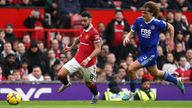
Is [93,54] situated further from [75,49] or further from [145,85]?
[75,49]

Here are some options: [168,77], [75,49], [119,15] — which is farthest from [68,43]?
[168,77]

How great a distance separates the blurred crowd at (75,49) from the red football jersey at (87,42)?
11.6 feet

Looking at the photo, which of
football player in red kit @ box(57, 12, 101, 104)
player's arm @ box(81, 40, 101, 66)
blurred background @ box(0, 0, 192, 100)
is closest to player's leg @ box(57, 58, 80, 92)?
football player in red kit @ box(57, 12, 101, 104)

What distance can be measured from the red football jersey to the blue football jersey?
3.26 ft

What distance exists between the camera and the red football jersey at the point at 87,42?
66.0ft

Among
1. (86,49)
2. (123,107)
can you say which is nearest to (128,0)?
(86,49)

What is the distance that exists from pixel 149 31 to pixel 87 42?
5.12 ft

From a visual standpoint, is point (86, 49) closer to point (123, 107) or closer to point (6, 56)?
point (123, 107)

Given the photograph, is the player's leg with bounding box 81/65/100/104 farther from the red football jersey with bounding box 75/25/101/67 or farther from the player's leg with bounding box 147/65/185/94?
the player's leg with bounding box 147/65/185/94

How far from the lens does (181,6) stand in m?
30.9

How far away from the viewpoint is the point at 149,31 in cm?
1983

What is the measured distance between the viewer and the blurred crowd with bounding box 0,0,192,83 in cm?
2460

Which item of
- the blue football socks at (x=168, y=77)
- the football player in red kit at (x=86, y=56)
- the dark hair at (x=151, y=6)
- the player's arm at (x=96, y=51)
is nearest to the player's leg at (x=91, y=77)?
the football player in red kit at (x=86, y=56)

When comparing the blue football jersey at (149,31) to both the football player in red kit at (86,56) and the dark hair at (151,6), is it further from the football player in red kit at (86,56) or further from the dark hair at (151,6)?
the football player in red kit at (86,56)
